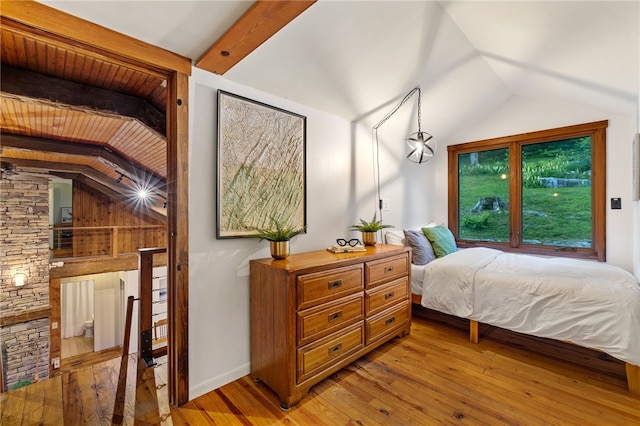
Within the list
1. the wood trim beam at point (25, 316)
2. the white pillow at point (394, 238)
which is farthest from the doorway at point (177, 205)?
the wood trim beam at point (25, 316)

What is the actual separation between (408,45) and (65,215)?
8110 millimetres

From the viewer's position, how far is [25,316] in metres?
4.89

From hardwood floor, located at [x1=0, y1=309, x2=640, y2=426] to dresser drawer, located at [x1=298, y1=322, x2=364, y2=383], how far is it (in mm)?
167

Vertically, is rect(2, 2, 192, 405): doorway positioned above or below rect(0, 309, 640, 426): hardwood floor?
above

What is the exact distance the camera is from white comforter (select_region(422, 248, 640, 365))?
191cm

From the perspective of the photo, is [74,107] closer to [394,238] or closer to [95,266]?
[394,238]

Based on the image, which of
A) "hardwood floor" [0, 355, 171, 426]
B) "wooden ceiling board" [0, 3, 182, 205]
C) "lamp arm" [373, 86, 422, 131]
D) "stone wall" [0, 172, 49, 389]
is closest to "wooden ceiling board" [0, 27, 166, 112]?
"wooden ceiling board" [0, 3, 182, 205]

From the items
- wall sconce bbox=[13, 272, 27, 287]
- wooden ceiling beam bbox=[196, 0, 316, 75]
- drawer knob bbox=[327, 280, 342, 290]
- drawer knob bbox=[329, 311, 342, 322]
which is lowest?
wall sconce bbox=[13, 272, 27, 287]

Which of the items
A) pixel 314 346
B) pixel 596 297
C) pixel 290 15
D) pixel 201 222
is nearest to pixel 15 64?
pixel 201 222

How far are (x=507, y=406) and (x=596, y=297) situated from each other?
1030 mm

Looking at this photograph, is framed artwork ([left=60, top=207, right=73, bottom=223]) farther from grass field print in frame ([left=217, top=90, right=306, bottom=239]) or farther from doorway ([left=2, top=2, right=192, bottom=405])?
grass field print in frame ([left=217, top=90, right=306, bottom=239])

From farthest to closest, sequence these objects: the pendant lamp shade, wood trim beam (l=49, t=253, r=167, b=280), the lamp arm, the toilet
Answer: the toilet, wood trim beam (l=49, t=253, r=167, b=280), the pendant lamp shade, the lamp arm

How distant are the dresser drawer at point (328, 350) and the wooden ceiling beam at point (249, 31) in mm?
1828

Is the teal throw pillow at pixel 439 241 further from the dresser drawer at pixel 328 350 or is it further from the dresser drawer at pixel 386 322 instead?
the dresser drawer at pixel 328 350
